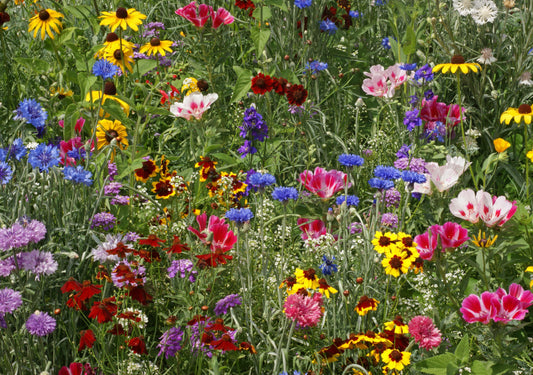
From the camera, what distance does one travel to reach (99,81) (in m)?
3.17

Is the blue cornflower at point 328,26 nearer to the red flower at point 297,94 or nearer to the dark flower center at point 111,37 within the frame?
the red flower at point 297,94

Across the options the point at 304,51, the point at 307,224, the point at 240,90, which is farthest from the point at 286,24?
the point at 307,224

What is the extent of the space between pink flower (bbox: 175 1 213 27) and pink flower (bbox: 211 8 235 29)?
3cm

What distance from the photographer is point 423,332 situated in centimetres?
179

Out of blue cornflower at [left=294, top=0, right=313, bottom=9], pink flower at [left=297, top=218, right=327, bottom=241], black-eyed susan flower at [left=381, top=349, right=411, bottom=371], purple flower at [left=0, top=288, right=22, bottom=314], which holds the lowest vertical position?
black-eyed susan flower at [left=381, top=349, right=411, bottom=371]

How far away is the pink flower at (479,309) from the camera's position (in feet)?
5.76

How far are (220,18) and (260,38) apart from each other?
0.24 metres

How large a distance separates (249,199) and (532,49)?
1.67 metres

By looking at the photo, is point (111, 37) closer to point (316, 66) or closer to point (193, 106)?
point (193, 106)

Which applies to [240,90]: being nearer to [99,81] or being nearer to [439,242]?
[99,81]

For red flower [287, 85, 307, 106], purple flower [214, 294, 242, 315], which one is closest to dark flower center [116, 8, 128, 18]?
red flower [287, 85, 307, 106]

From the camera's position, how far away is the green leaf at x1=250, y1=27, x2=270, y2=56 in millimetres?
2965

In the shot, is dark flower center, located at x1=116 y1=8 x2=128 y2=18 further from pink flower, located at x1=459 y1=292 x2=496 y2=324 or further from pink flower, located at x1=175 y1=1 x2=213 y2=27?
pink flower, located at x1=459 y1=292 x2=496 y2=324

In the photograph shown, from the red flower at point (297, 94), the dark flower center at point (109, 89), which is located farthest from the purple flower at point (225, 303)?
the dark flower center at point (109, 89)
